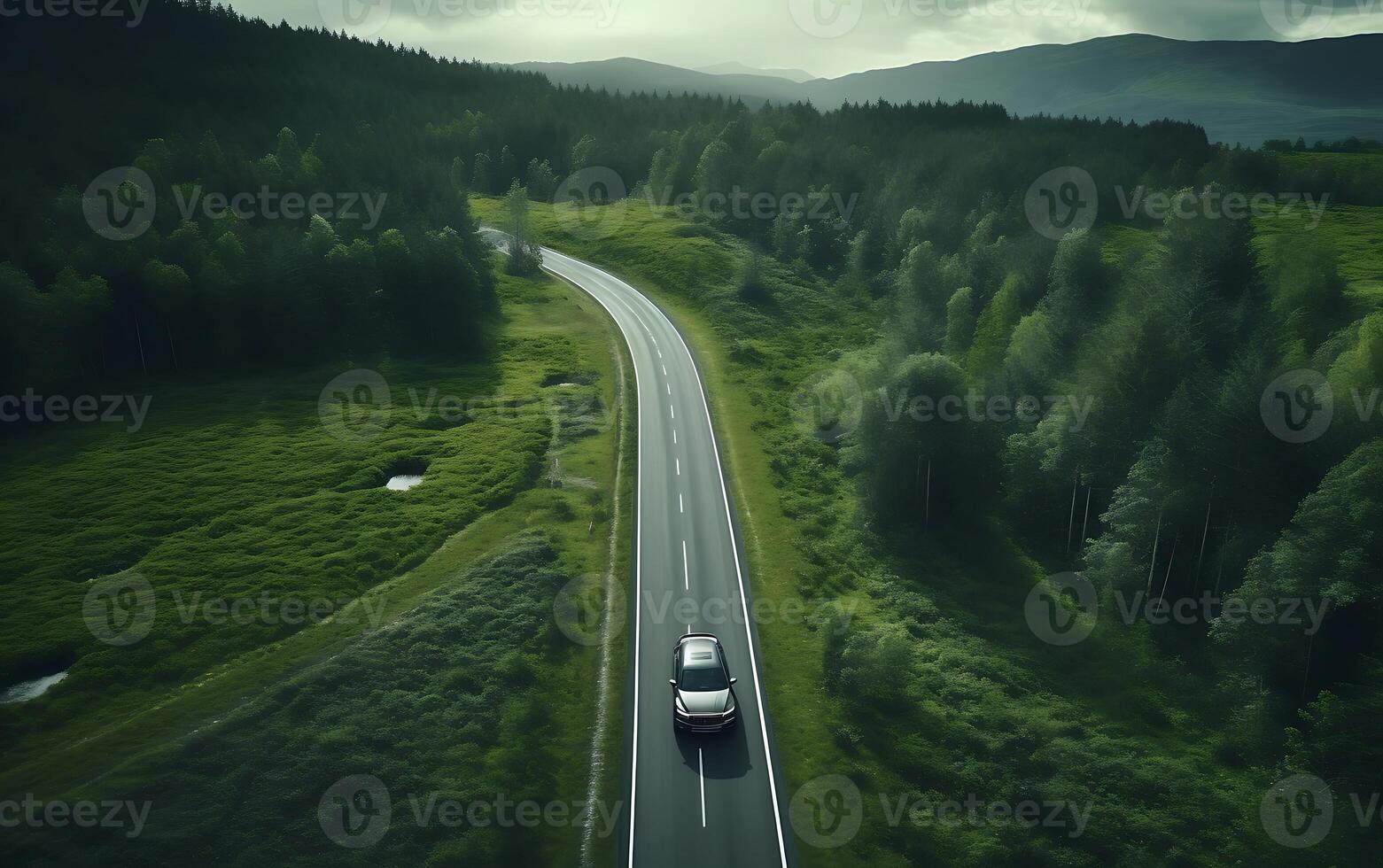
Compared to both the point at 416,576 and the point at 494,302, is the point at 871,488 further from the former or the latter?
the point at 494,302

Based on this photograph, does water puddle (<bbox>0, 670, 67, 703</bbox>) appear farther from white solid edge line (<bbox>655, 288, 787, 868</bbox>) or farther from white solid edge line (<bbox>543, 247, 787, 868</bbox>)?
white solid edge line (<bbox>655, 288, 787, 868</bbox>)

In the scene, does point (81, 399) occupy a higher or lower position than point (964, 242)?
lower

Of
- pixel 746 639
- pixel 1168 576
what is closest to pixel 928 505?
pixel 1168 576

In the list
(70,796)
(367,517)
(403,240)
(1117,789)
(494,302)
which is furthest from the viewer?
(494,302)

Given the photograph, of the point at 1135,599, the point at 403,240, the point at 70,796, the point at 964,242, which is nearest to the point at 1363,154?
the point at 964,242

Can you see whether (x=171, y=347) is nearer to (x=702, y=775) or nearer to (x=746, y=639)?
(x=746, y=639)

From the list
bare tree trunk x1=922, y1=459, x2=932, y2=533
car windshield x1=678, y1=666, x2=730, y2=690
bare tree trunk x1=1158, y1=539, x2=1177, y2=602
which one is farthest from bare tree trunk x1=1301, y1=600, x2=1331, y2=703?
car windshield x1=678, y1=666, x2=730, y2=690
